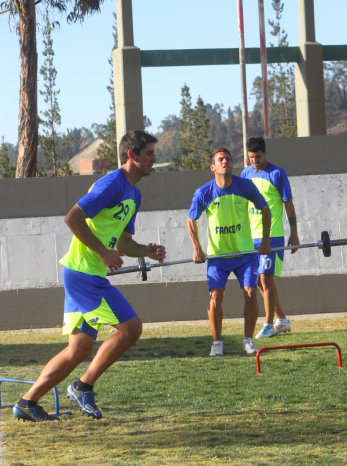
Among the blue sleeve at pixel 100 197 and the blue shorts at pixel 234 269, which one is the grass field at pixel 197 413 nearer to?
the blue shorts at pixel 234 269

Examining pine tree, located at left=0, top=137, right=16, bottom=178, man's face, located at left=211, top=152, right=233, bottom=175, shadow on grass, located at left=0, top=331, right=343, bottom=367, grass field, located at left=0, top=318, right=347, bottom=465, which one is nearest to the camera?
grass field, located at left=0, top=318, right=347, bottom=465

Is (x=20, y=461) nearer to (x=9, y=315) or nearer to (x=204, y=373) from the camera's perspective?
(x=204, y=373)

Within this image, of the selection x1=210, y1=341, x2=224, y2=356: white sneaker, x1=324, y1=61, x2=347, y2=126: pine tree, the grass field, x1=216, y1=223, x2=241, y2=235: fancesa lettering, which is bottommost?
the grass field

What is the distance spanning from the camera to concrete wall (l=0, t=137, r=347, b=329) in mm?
11953

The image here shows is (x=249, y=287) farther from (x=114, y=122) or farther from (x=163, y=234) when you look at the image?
(x=114, y=122)

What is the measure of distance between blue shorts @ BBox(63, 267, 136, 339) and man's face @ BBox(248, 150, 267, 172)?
148 inches

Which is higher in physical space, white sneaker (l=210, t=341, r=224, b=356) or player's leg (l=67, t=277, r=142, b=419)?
player's leg (l=67, t=277, r=142, b=419)

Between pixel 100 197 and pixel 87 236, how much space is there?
0.24 m

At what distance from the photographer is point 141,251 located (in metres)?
5.97

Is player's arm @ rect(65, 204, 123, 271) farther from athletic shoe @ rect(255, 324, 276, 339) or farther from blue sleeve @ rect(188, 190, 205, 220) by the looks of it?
athletic shoe @ rect(255, 324, 276, 339)

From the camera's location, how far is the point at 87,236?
5.37m

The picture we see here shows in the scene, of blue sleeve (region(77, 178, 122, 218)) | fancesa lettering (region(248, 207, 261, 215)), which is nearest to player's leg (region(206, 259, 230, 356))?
fancesa lettering (region(248, 207, 261, 215))

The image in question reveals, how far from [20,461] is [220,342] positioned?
3.83 metres

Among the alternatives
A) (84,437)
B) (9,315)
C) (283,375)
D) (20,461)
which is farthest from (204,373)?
(9,315)
